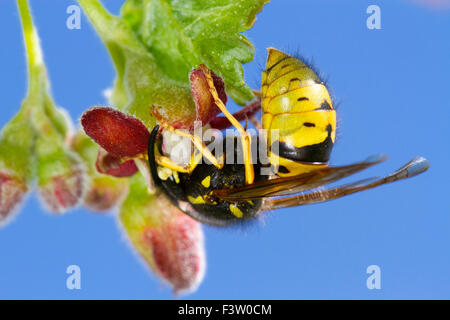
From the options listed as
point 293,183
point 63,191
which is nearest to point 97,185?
point 63,191

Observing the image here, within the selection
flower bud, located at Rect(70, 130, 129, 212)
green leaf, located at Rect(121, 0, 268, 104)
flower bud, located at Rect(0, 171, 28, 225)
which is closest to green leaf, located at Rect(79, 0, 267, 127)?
green leaf, located at Rect(121, 0, 268, 104)

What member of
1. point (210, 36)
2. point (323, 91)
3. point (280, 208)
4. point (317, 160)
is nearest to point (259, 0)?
point (210, 36)

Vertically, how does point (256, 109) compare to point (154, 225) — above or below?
above

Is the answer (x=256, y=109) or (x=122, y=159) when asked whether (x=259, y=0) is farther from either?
(x=122, y=159)

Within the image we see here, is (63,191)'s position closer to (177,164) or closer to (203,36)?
(177,164)

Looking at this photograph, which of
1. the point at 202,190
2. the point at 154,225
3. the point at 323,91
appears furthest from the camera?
the point at 154,225

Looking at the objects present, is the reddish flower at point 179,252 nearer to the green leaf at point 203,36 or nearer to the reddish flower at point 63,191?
the reddish flower at point 63,191
